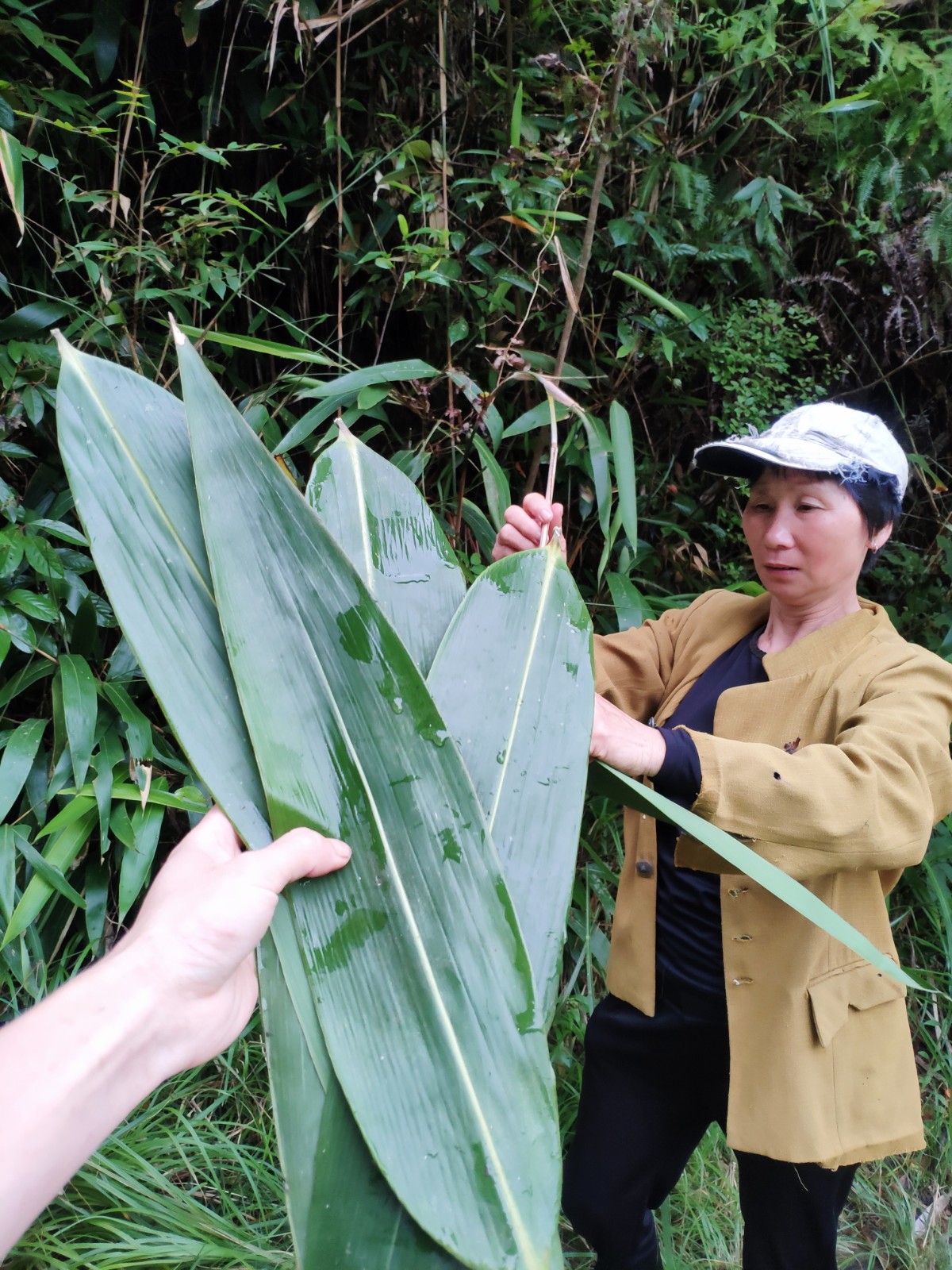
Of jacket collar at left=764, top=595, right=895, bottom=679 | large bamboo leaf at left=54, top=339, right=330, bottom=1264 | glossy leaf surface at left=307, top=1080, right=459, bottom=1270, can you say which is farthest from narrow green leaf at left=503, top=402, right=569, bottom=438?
glossy leaf surface at left=307, top=1080, right=459, bottom=1270

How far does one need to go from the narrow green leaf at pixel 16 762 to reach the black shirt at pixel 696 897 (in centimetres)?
94

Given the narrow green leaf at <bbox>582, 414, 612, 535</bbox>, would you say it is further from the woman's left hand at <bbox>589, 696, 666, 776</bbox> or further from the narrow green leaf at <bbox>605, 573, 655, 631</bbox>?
the woman's left hand at <bbox>589, 696, 666, 776</bbox>

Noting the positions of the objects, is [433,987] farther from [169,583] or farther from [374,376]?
[374,376]

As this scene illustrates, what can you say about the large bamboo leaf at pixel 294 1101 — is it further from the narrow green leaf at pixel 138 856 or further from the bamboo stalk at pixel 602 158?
the bamboo stalk at pixel 602 158

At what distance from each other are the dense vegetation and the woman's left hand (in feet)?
2.17

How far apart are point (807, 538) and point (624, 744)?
36 centimetres

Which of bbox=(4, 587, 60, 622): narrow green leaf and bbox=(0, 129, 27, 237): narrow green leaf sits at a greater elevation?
bbox=(0, 129, 27, 237): narrow green leaf

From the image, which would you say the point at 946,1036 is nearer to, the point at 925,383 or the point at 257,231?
the point at 925,383

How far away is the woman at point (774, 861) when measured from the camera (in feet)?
2.18

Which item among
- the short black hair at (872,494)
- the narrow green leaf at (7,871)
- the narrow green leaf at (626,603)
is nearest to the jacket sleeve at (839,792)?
the short black hair at (872,494)

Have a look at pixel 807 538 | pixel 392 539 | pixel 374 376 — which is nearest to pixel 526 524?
pixel 392 539

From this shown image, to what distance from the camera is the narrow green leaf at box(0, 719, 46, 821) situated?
117 centimetres

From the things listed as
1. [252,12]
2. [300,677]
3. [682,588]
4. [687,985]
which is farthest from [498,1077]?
[252,12]

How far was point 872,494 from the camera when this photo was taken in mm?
850
